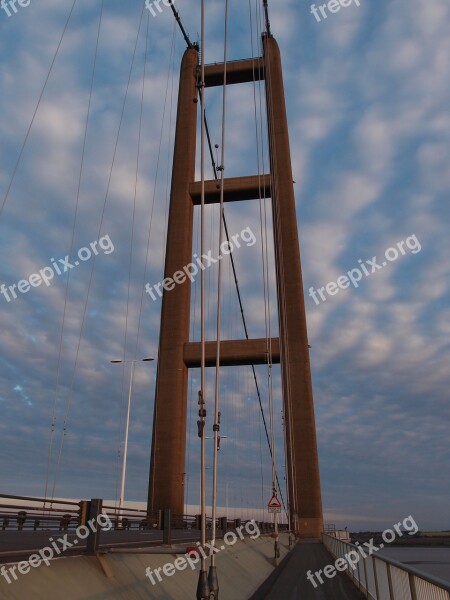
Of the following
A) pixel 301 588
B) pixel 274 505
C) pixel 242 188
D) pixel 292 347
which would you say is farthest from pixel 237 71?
pixel 301 588

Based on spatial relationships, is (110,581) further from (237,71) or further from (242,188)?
(237,71)

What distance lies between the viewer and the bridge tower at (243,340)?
4094 centimetres

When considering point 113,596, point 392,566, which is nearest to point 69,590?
point 113,596

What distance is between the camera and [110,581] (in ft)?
21.9

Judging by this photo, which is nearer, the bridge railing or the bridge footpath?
the bridge railing

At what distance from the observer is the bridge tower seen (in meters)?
40.9

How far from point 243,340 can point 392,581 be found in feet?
116

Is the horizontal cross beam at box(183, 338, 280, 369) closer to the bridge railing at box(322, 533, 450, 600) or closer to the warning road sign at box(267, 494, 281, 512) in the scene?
the warning road sign at box(267, 494, 281, 512)

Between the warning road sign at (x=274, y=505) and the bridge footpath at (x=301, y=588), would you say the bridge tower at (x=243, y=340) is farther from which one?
the bridge footpath at (x=301, y=588)

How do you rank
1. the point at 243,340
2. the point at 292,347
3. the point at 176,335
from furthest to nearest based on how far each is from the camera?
1. the point at 176,335
2. the point at 292,347
3. the point at 243,340

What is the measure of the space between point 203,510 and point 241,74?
5332 centimetres

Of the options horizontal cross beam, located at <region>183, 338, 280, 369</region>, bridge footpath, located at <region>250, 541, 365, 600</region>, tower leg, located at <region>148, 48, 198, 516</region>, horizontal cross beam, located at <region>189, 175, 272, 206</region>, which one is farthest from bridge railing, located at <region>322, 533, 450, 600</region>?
horizontal cross beam, located at <region>189, 175, 272, 206</region>

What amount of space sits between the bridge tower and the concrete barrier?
29.7 meters

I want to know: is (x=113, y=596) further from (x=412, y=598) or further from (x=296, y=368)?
(x=296, y=368)
